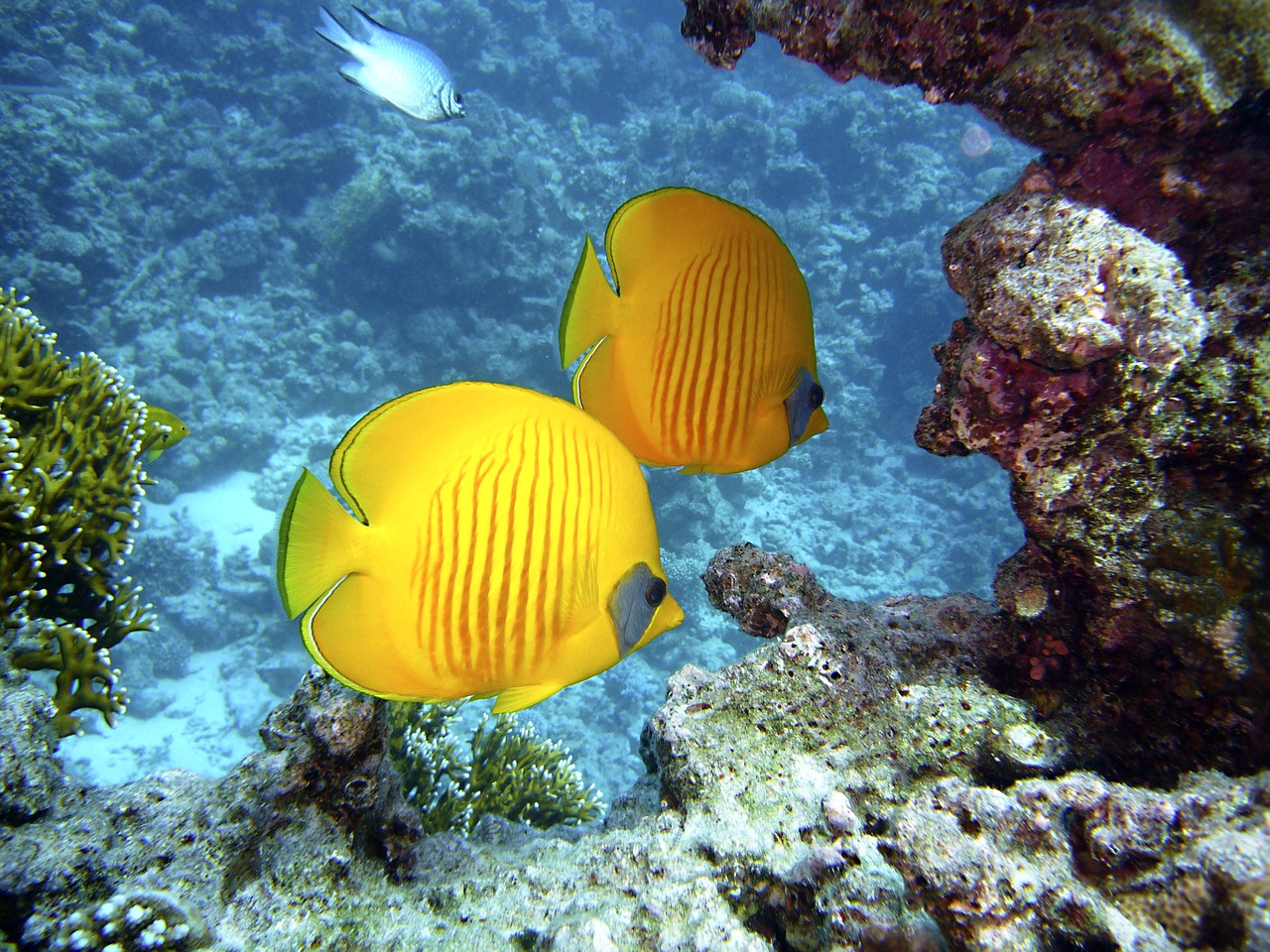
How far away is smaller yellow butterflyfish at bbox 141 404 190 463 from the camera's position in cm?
309

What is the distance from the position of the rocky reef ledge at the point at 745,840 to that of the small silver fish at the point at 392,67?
5.88 metres

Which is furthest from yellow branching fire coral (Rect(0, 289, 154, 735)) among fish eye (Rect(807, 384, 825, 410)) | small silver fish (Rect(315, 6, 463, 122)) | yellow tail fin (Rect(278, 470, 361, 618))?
small silver fish (Rect(315, 6, 463, 122))

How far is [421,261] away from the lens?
13.0 meters

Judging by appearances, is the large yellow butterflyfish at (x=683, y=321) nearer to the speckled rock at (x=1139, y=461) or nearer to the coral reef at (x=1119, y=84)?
the speckled rock at (x=1139, y=461)

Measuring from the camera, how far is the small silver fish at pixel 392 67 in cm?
559

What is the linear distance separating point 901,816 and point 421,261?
13681 mm

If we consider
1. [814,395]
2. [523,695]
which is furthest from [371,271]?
[523,695]

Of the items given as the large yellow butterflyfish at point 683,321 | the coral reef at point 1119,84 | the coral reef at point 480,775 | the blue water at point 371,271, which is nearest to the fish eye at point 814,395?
the large yellow butterflyfish at point 683,321

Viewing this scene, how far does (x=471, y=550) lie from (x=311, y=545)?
31 centimetres

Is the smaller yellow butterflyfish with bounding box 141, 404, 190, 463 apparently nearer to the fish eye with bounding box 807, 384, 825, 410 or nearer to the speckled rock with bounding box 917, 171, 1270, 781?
the fish eye with bounding box 807, 384, 825, 410

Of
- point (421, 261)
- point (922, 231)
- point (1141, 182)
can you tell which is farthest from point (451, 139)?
point (1141, 182)

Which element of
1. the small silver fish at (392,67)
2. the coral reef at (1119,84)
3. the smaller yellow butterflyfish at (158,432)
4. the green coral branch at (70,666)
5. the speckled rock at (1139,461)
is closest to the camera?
the speckled rock at (1139,461)

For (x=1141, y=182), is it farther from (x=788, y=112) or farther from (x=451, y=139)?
(x=788, y=112)

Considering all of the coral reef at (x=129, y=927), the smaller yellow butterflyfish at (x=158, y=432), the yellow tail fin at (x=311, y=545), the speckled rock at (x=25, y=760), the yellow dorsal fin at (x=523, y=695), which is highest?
the yellow tail fin at (x=311, y=545)
